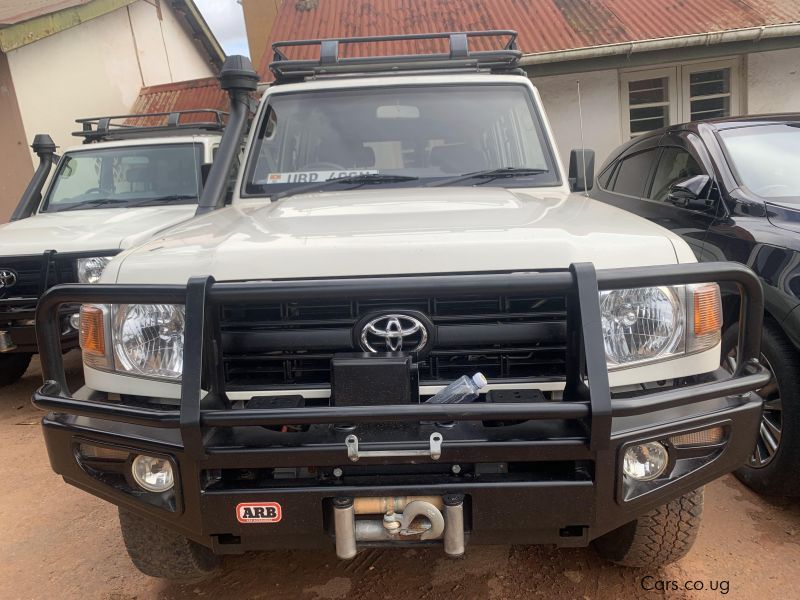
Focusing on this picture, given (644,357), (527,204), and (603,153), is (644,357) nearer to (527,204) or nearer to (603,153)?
(527,204)

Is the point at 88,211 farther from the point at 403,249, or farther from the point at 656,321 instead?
the point at 656,321

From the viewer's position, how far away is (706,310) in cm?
188

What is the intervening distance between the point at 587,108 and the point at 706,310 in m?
8.15

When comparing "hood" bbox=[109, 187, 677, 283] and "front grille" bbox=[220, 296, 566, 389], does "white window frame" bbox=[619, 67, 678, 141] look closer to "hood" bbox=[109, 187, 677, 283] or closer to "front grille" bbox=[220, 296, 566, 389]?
"hood" bbox=[109, 187, 677, 283]

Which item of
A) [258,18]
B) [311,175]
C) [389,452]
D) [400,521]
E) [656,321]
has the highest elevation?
[258,18]

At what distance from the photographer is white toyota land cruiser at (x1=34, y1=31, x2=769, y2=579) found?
5.57 feet

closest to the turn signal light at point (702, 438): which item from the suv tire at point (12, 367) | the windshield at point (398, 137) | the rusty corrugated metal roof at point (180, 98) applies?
the windshield at point (398, 137)

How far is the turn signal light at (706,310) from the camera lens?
1872mm

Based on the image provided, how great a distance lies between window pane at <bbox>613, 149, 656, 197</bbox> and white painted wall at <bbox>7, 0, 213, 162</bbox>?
898 centimetres

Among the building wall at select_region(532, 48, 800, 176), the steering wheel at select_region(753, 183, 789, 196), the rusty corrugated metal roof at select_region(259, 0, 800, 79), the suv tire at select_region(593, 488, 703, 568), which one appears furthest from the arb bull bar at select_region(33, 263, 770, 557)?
the building wall at select_region(532, 48, 800, 176)

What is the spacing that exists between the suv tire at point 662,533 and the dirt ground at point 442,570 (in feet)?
0.55

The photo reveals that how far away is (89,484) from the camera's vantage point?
1.92 m

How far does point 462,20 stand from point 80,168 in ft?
20.2

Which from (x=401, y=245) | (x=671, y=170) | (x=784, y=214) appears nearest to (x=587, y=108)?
(x=671, y=170)
